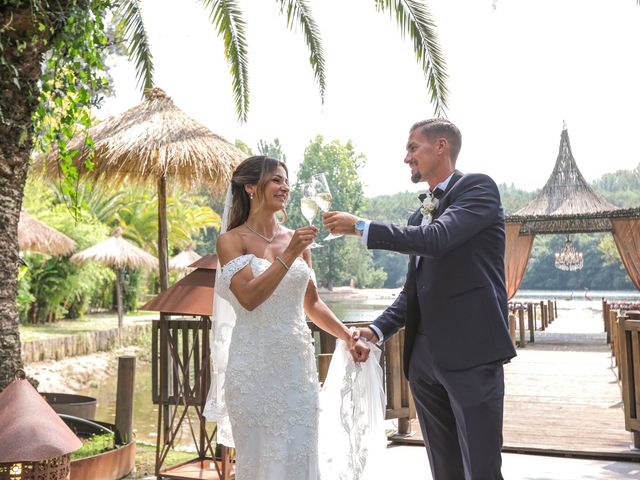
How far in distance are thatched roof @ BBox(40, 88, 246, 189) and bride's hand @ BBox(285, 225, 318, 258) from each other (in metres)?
5.63

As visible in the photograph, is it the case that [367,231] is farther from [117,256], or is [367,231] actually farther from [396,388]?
[117,256]

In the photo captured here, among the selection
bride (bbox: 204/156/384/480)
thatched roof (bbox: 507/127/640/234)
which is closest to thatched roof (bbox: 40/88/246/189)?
bride (bbox: 204/156/384/480)

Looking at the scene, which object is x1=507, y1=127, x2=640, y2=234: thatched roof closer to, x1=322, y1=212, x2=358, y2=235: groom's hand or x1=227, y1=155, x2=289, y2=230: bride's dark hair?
x1=227, y1=155, x2=289, y2=230: bride's dark hair

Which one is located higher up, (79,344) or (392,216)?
(392,216)

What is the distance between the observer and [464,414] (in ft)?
8.84

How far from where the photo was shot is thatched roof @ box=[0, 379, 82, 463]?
10.1 ft

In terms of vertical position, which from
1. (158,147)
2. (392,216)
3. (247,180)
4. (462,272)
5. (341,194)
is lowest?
(462,272)

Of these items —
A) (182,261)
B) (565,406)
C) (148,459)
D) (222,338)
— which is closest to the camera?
(222,338)

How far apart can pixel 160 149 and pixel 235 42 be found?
1624 millimetres

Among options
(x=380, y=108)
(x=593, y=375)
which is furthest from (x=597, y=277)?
(x=593, y=375)

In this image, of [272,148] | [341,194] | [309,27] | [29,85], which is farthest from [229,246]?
[272,148]

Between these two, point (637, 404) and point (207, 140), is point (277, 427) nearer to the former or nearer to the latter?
point (637, 404)

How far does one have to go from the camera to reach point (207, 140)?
855 centimetres

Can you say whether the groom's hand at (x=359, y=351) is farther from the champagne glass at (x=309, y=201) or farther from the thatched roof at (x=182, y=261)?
the thatched roof at (x=182, y=261)
